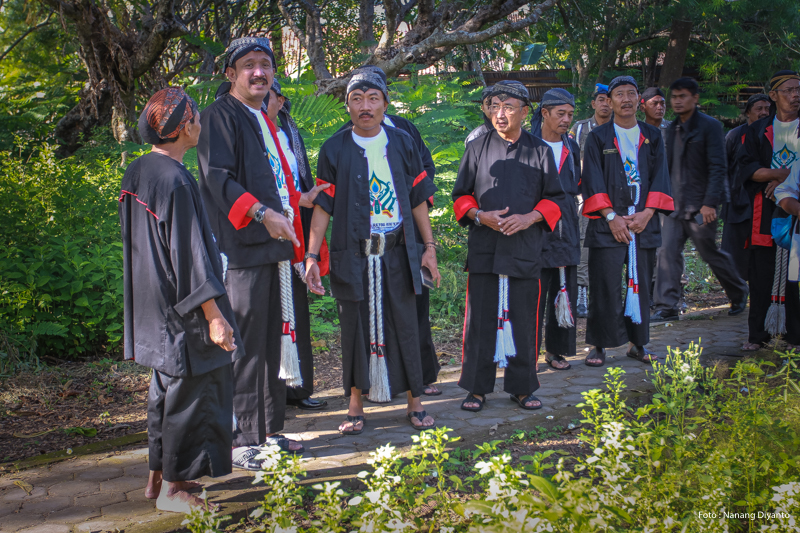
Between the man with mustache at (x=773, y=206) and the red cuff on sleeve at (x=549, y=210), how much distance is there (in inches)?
92.2

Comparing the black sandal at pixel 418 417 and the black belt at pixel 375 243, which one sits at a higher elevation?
the black belt at pixel 375 243

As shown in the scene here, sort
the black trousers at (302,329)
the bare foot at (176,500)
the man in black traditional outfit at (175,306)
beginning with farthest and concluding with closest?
1. the black trousers at (302,329)
2. the bare foot at (176,500)
3. the man in black traditional outfit at (175,306)

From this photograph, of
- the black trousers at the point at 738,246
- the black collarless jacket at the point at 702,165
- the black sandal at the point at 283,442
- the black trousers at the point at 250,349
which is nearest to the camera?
the black trousers at the point at 250,349

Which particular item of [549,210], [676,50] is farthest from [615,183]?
[676,50]

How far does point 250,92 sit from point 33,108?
14445 millimetres

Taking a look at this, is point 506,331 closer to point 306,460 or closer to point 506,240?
point 506,240

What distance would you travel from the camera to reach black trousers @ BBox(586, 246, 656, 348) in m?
5.36

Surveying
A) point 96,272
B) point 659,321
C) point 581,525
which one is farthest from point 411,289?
point 659,321

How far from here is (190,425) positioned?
2.91 meters

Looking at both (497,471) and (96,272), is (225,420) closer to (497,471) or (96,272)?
(497,471)

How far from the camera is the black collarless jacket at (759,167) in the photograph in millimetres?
5602

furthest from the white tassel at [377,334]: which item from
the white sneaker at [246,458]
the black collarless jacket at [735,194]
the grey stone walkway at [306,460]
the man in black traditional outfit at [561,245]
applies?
the black collarless jacket at [735,194]

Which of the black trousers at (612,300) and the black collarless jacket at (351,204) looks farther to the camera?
the black trousers at (612,300)

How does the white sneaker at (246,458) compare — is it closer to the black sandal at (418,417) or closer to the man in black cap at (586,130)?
the black sandal at (418,417)
